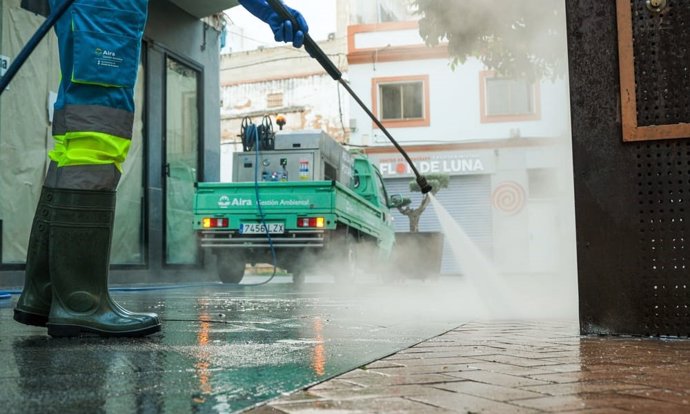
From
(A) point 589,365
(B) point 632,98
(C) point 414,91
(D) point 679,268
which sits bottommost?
(A) point 589,365

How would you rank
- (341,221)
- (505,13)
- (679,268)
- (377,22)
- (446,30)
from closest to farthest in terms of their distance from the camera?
(679,268)
(505,13)
(446,30)
(341,221)
(377,22)

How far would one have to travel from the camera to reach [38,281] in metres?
2.68

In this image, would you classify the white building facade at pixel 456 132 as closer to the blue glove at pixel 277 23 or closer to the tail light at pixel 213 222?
the tail light at pixel 213 222

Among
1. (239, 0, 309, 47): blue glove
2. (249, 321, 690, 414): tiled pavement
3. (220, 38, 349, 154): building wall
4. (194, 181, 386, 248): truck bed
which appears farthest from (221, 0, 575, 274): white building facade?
(249, 321, 690, 414): tiled pavement

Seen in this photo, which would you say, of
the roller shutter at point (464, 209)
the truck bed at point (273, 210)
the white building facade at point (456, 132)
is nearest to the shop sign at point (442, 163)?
the white building facade at point (456, 132)

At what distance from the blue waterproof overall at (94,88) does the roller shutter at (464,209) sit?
19.7 m

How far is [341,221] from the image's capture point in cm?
971

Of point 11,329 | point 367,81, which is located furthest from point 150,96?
point 367,81

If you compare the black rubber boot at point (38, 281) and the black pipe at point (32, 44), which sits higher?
the black pipe at point (32, 44)

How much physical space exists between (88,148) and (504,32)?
5.18 m

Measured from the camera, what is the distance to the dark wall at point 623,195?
2.88 meters

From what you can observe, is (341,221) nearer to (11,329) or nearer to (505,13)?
(505,13)

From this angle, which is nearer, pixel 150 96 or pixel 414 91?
pixel 150 96

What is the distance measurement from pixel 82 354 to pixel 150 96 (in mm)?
8903
